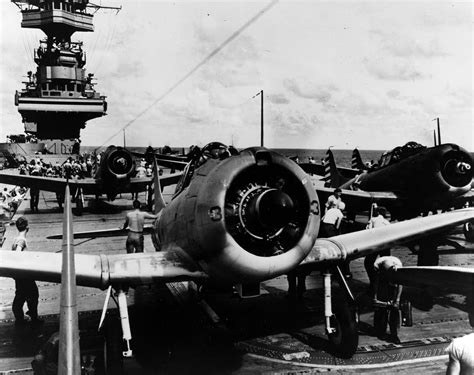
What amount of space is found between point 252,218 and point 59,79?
37.0 metres

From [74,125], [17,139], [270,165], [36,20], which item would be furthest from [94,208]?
[17,139]

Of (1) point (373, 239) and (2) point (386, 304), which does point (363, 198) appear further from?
(2) point (386, 304)

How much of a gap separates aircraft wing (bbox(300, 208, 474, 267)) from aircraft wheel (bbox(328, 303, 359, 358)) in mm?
594

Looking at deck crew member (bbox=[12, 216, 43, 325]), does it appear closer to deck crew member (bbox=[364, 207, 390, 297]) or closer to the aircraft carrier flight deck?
the aircraft carrier flight deck

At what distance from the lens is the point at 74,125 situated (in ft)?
125

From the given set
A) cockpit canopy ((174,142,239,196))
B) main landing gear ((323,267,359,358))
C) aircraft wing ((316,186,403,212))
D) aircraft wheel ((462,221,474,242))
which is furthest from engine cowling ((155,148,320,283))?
aircraft wheel ((462,221,474,242))

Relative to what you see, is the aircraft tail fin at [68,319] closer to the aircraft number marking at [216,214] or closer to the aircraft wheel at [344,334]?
the aircraft number marking at [216,214]

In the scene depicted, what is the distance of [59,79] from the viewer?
36.9m

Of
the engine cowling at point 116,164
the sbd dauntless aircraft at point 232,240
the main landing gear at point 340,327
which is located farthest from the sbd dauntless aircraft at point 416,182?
the engine cowling at point 116,164

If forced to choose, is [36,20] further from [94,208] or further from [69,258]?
[69,258]

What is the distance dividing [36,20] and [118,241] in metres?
33.2

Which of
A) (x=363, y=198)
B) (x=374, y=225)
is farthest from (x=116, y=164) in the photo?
(x=374, y=225)

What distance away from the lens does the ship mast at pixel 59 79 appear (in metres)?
36.4

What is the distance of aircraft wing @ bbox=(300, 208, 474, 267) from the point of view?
5.38m
